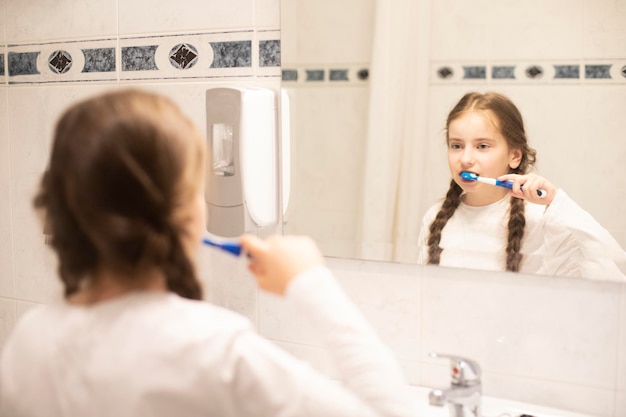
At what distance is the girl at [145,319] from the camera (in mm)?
744

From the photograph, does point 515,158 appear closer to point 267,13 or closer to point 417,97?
point 417,97

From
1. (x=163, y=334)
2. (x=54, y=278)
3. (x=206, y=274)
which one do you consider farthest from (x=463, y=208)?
(x=54, y=278)

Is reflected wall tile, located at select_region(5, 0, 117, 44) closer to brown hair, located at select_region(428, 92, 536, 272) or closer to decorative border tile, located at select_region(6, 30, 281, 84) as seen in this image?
decorative border tile, located at select_region(6, 30, 281, 84)

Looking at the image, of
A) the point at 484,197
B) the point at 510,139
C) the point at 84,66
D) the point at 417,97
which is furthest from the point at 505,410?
the point at 84,66

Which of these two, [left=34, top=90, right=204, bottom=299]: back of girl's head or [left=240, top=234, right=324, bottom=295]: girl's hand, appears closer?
[left=34, top=90, right=204, bottom=299]: back of girl's head

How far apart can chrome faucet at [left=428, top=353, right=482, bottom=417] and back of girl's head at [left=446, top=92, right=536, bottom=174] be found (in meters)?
0.36

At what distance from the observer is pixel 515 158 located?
1249mm

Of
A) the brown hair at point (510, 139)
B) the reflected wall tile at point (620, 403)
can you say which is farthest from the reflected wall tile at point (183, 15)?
the reflected wall tile at point (620, 403)

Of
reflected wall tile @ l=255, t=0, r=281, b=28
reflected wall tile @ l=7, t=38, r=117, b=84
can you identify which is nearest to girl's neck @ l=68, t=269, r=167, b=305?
reflected wall tile @ l=255, t=0, r=281, b=28

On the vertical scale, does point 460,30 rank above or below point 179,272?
above

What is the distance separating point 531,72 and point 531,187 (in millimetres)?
203

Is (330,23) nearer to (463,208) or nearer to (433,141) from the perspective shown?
(433,141)

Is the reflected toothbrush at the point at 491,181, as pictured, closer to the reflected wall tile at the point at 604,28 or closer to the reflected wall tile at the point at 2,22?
the reflected wall tile at the point at 604,28

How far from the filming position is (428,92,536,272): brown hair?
124cm
